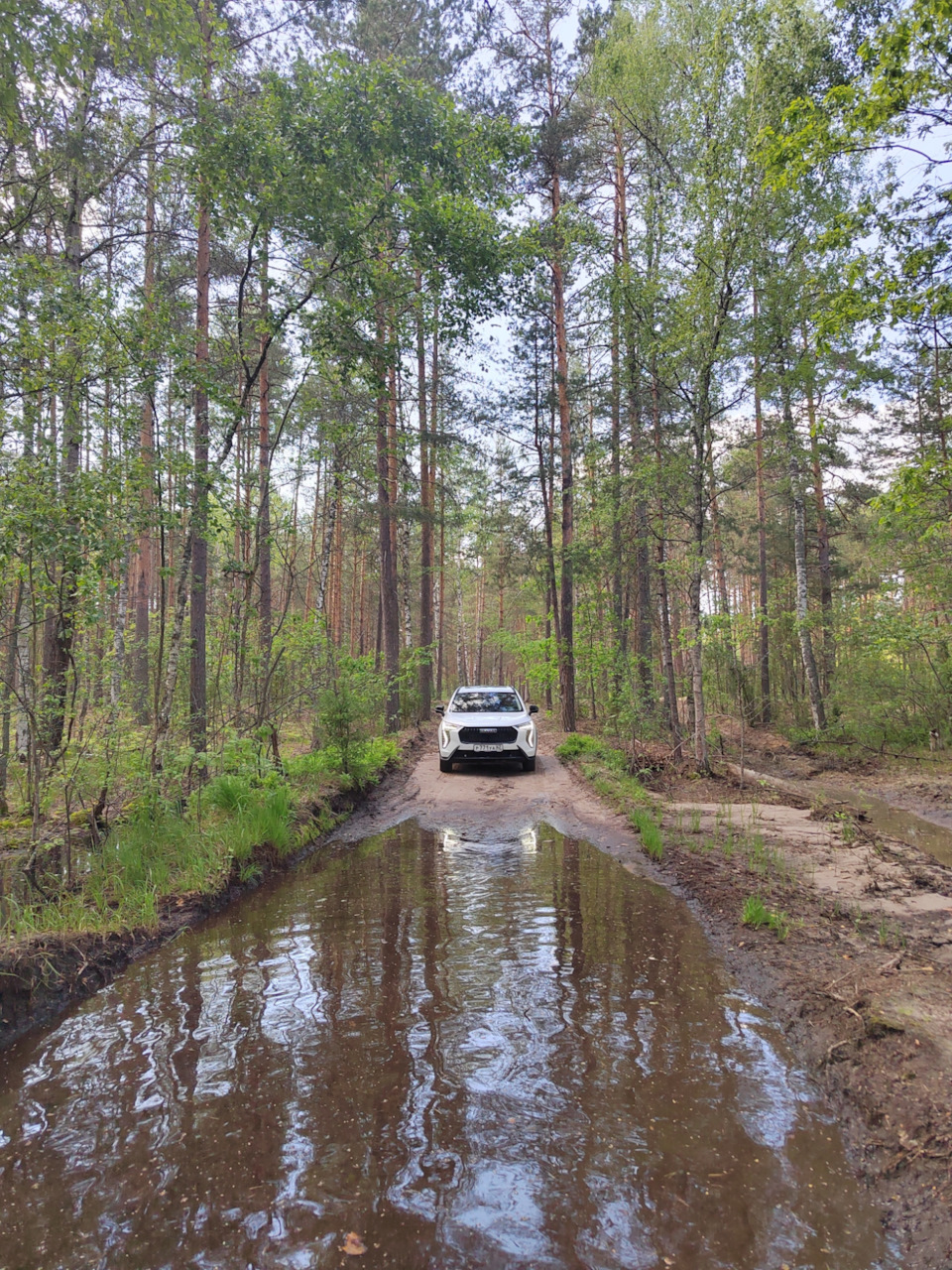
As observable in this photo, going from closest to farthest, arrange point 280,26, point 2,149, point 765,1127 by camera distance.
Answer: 1. point 765,1127
2. point 2,149
3. point 280,26

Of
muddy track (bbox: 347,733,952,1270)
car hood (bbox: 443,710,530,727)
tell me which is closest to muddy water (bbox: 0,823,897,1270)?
muddy track (bbox: 347,733,952,1270)

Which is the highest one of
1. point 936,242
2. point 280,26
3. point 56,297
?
point 280,26

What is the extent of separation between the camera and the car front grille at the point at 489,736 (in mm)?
11656

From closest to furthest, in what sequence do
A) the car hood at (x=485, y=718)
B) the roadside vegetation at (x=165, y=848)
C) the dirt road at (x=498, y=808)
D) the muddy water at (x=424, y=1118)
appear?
the muddy water at (x=424, y=1118) → the roadside vegetation at (x=165, y=848) → the dirt road at (x=498, y=808) → the car hood at (x=485, y=718)

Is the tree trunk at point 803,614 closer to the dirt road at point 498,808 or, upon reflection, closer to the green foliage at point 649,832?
the dirt road at point 498,808

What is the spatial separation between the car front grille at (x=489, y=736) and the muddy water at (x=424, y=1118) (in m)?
6.95

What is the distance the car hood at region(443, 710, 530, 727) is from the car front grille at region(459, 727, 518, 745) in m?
0.10

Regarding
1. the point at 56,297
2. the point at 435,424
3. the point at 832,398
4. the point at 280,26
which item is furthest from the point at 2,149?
the point at 832,398

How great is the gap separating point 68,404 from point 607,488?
988 cm

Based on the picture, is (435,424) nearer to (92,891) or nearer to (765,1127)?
(92,891)

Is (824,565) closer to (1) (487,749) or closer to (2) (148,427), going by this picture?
(1) (487,749)

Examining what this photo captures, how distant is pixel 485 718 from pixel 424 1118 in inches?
369

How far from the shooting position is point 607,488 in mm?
13023

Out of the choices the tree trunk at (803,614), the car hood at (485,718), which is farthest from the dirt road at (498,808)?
the tree trunk at (803,614)
